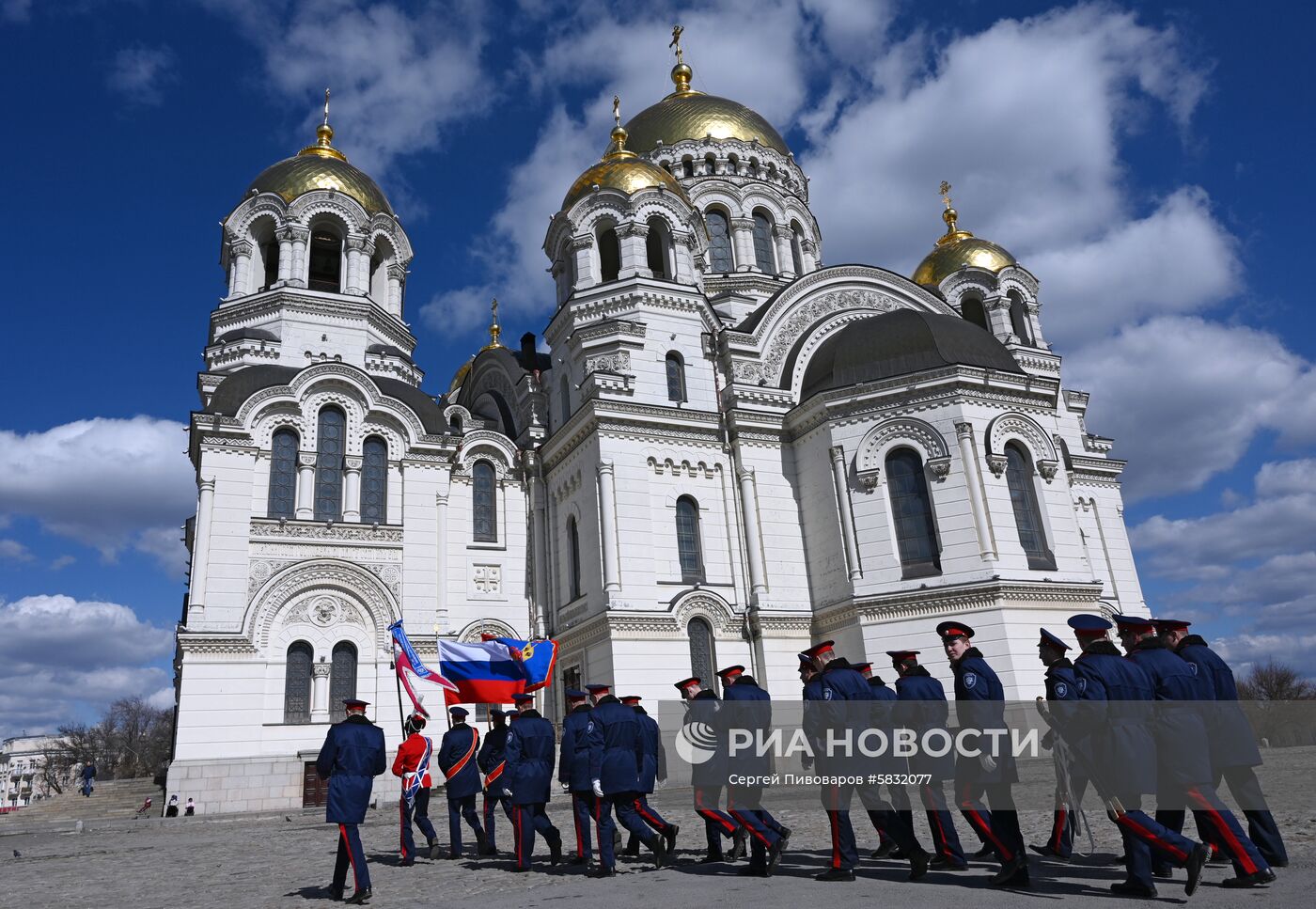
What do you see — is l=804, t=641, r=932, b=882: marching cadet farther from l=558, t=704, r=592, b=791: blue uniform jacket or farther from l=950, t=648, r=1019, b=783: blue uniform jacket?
l=558, t=704, r=592, b=791: blue uniform jacket

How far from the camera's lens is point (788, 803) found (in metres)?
13.5

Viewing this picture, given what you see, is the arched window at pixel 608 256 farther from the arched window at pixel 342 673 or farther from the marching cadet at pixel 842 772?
the marching cadet at pixel 842 772

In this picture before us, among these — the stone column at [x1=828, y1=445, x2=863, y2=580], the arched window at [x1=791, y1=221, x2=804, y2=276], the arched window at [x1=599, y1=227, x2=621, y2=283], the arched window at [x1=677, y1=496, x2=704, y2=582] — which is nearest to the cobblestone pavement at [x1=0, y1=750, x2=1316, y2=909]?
the stone column at [x1=828, y1=445, x2=863, y2=580]

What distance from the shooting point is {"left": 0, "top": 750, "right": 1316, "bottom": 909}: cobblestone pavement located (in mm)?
6410

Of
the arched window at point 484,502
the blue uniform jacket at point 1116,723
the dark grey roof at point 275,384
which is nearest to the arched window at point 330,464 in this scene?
the dark grey roof at point 275,384

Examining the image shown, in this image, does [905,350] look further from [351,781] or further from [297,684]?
[351,781]

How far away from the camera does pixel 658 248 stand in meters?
27.2

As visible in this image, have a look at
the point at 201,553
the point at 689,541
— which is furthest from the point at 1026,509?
the point at 201,553

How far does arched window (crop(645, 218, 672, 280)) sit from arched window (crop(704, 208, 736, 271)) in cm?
426

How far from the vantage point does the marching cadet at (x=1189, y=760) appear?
19.7ft

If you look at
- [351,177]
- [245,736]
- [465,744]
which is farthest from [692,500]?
[351,177]

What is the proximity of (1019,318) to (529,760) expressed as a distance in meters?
28.4

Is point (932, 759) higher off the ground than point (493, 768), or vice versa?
point (493, 768)

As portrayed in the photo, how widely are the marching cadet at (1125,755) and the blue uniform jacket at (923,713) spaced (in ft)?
3.88
